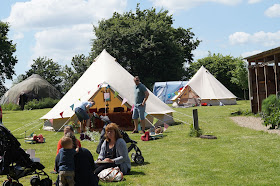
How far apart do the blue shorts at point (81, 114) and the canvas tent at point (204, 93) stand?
17.0 m

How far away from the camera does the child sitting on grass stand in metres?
5.47

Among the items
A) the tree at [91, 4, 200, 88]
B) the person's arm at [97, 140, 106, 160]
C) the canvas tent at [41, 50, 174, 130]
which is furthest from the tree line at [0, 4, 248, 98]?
the person's arm at [97, 140, 106, 160]

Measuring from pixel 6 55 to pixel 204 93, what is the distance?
23.8m

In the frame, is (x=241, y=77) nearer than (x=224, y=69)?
Yes

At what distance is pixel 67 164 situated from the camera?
18.0 feet

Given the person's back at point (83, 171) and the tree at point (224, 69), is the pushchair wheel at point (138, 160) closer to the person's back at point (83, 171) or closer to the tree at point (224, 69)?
the person's back at point (83, 171)

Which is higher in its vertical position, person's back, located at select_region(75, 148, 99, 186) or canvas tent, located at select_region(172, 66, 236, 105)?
canvas tent, located at select_region(172, 66, 236, 105)

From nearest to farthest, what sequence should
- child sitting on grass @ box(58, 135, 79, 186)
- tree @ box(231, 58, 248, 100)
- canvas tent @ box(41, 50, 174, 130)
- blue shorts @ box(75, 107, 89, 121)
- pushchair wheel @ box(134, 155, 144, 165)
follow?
child sitting on grass @ box(58, 135, 79, 186), pushchair wheel @ box(134, 155, 144, 165), blue shorts @ box(75, 107, 89, 121), canvas tent @ box(41, 50, 174, 130), tree @ box(231, 58, 248, 100)

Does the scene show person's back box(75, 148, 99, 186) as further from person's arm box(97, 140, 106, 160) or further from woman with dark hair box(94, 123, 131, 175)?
person's arm box(97, 140, 106, 160)

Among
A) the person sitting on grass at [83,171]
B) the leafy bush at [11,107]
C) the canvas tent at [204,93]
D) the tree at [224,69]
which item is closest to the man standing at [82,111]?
the person sitting on grass at [83,171]

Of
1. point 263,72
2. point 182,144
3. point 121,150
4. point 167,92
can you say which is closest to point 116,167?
point 121,150

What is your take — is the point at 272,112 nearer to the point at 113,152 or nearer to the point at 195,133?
the point at 195,133

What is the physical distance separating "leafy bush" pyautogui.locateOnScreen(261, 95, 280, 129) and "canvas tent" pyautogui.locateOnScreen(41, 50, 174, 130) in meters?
3.69

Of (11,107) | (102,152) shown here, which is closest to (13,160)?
(102,152)
